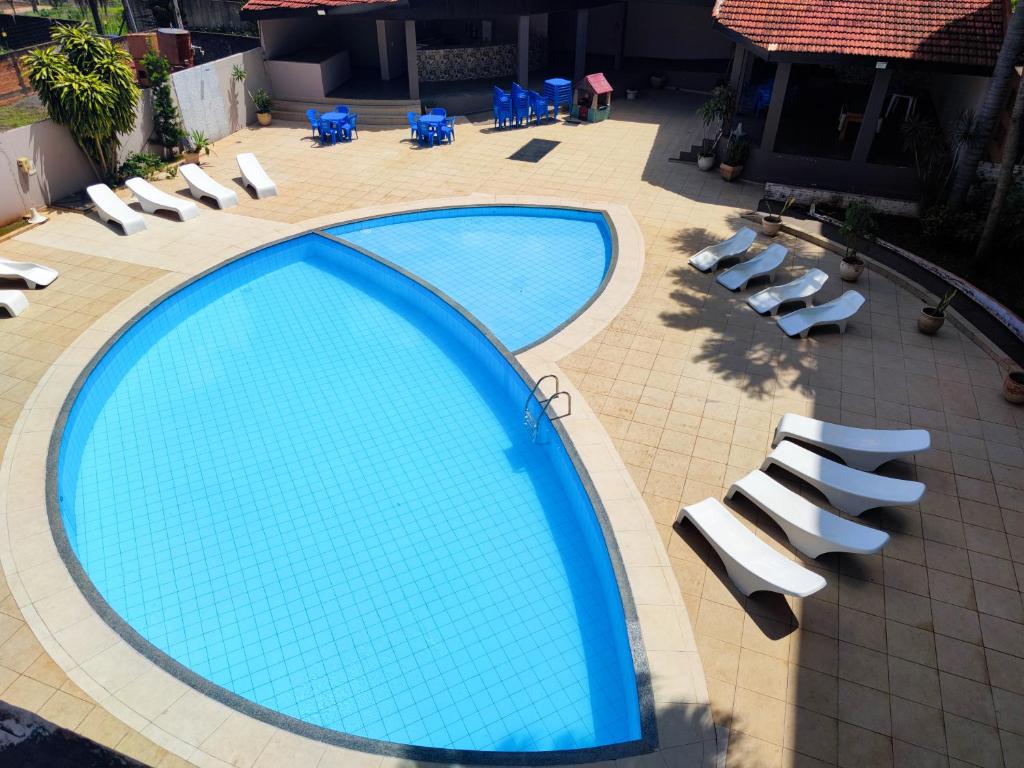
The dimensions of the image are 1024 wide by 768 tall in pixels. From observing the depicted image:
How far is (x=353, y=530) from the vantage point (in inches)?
391

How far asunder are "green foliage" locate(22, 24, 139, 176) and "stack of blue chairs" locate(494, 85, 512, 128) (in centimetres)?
1134

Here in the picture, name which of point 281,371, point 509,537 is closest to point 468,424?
point 509,537

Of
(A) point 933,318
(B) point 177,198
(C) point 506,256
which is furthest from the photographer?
(B) point 177,198

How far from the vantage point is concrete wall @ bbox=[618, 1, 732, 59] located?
29.6 meters

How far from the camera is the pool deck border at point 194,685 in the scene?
22.7 ft

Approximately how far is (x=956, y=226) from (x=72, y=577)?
18.7 metres

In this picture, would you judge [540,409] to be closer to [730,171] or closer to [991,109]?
[730,171]

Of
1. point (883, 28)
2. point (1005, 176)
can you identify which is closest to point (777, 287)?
point (1005, 176)

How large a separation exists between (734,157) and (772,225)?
4.06 m

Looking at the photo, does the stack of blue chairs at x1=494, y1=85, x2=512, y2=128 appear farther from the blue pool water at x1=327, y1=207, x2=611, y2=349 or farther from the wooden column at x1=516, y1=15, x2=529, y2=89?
the blue pool water at x1=327, y1=207, x2=611, y2=349

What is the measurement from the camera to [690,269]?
15594 mm

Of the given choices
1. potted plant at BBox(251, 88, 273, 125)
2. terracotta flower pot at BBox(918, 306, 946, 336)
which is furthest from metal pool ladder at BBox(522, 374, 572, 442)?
potted plant at BBox(251, 88, 273, 125)

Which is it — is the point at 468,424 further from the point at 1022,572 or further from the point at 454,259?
the point at 1022,572

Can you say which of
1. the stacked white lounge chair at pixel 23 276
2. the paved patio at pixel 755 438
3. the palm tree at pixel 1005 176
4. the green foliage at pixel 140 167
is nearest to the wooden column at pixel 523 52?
the paved patio at pixel 755 438
